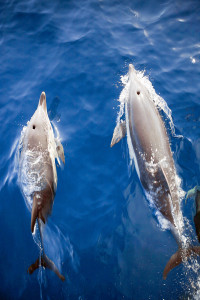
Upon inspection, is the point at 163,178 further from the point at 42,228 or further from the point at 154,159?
the point at 42,228

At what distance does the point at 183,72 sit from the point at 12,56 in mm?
6460

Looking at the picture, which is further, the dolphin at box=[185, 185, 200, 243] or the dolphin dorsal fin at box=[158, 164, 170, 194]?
the dolphin dorsal fin at box=[158, 164, 170, 194]

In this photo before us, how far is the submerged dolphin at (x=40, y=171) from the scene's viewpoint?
461 cm

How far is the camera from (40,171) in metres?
5.02

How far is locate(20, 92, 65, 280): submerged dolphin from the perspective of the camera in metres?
4.61

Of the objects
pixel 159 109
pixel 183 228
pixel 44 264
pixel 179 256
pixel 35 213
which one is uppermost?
pixel 159 109

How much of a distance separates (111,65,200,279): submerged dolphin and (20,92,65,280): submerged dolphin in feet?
5.59

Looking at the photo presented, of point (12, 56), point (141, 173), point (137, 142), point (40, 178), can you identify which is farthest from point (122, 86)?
point (12, 56)

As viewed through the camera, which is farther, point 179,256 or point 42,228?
point 42,228

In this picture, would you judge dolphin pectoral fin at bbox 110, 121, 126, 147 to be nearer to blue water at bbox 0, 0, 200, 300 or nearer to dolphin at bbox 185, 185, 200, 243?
blue water at bbox 0, 0, 200, 300

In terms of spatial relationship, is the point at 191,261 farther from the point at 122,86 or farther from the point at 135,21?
the point at 135,21

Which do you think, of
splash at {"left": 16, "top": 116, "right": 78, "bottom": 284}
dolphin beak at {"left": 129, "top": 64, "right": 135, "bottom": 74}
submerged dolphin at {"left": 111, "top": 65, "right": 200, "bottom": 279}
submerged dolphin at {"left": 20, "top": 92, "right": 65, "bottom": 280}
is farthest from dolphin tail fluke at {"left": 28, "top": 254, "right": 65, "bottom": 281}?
dolphin beak at {"left": 129, "top": 64, "right": 135, "bottom": 74}

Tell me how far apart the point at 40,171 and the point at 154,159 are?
8.31 ft

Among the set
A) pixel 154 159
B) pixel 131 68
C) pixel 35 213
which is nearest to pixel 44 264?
pixel 35 213
